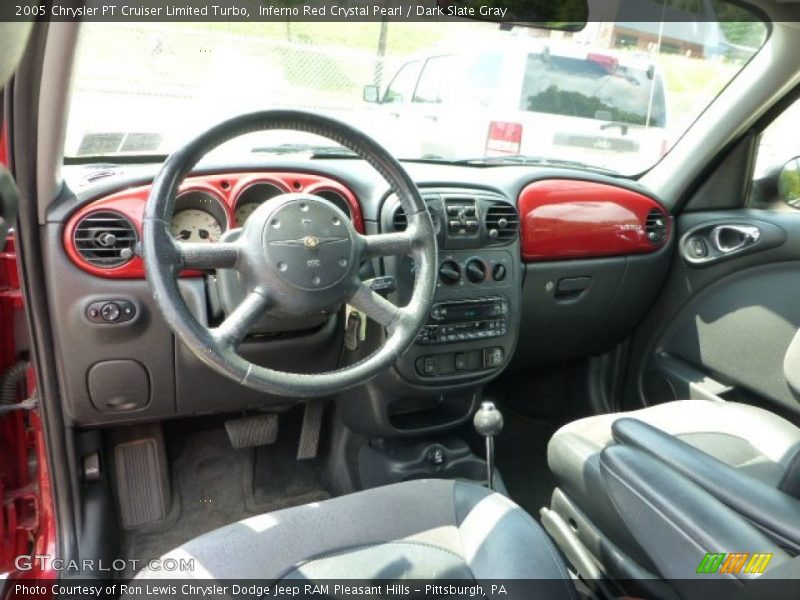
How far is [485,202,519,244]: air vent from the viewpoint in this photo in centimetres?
207

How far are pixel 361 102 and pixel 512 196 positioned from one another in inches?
24.3

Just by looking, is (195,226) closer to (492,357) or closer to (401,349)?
(401,349)

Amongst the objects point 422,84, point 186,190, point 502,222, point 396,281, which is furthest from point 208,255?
point 422,84

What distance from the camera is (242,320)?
133 centimetres

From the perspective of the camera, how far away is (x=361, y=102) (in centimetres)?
227

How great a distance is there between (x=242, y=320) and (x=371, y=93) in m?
1.30

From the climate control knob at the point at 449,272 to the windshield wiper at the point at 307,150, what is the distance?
0.45 metres

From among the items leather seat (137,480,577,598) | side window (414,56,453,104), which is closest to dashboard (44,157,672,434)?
leather seat (137,480,577,598)

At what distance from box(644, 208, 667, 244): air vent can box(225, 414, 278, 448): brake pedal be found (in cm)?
156

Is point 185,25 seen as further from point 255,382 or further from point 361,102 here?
point 255,382

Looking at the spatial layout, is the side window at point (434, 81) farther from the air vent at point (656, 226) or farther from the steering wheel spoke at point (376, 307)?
the steering wheel spoke at point (376, 307)

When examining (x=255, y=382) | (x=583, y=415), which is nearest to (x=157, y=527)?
(x=255, y=382)

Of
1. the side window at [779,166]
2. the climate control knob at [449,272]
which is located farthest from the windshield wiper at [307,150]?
the side window at [779,166]

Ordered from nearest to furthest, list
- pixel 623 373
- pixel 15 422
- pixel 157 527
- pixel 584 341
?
pixel 15 422 → pixel 157 527 → pixel 584 341 → pixel 623 373
